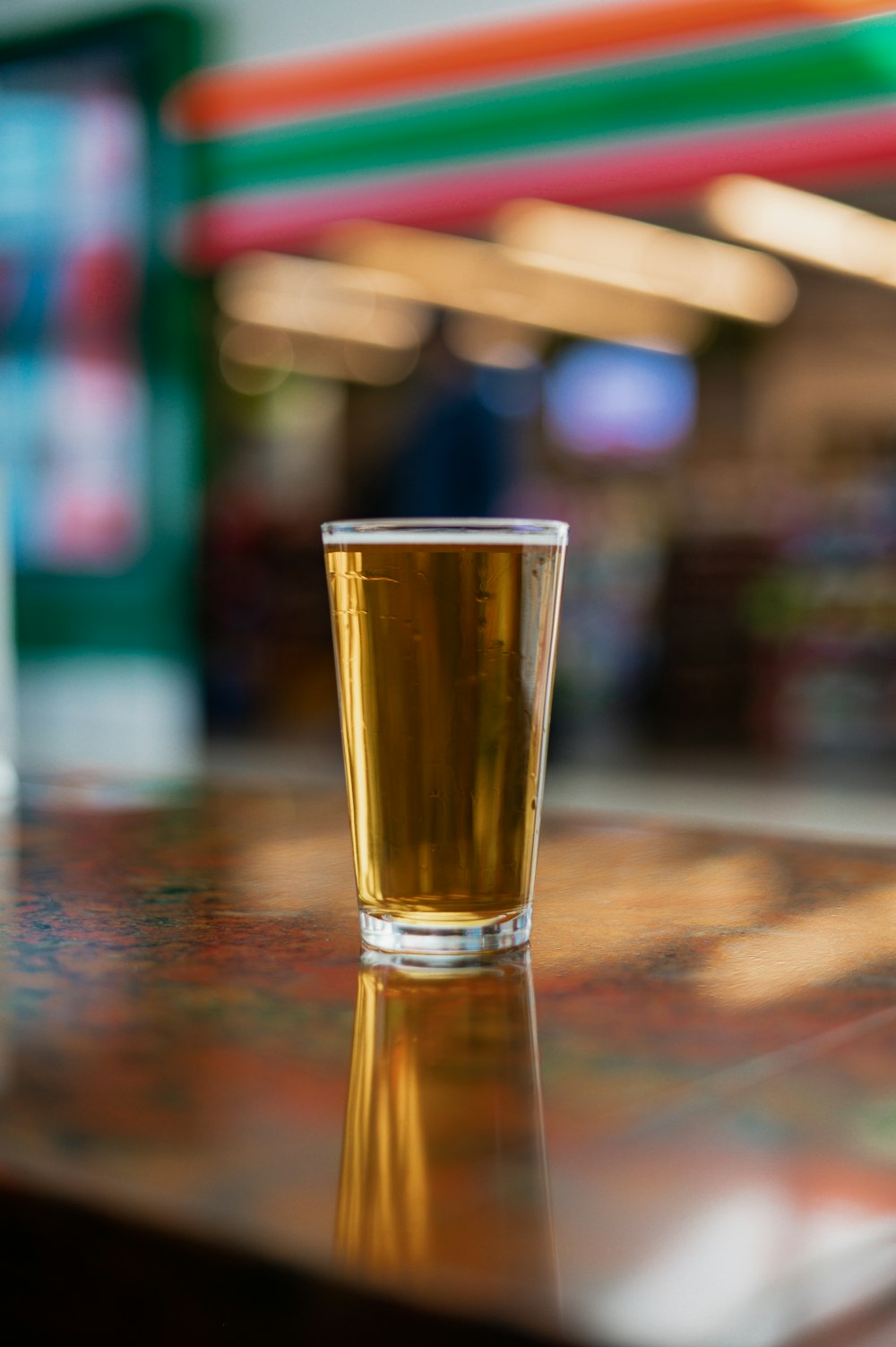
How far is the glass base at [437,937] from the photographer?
55 cm

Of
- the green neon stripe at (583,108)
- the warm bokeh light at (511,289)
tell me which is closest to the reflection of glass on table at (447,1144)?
the green neon stripe at (583,108)

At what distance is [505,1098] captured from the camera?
383 millimetres

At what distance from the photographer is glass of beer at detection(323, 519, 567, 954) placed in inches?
21.9

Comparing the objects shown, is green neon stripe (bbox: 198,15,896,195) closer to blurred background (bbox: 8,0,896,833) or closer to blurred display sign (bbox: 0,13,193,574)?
blurred background (bbox: 8,0,896,833)

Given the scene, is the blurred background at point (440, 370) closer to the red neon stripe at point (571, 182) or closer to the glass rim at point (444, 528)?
the red neon stripe at point (571, 182)

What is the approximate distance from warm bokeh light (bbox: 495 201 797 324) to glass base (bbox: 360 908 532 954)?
626cm

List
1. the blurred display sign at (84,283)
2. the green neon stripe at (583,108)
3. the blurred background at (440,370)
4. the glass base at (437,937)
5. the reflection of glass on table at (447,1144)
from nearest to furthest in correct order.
Answer: the reflection of glass on table at (447,1144) → the glass base at (437,937) → the green neon stripe at (583,108) → the blurred background at (440,370) → the blurred display sign at (84,283)

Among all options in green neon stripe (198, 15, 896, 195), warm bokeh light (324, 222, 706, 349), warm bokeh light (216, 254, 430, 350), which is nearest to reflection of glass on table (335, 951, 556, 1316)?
green neon stripe (198, 15, 896, 195)

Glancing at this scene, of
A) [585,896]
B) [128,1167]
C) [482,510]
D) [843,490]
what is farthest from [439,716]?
[843,490]

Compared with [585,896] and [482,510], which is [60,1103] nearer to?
[585,896]

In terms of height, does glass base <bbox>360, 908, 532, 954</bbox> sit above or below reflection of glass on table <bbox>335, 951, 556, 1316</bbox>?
below

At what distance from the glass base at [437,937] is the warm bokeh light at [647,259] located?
6.26 m

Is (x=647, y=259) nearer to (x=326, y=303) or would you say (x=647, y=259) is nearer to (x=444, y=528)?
(x=326, y=303)

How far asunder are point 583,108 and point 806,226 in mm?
3381
